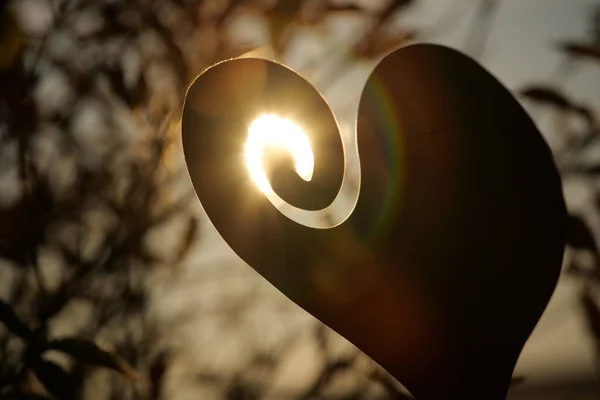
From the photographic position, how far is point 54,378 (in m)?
0.70

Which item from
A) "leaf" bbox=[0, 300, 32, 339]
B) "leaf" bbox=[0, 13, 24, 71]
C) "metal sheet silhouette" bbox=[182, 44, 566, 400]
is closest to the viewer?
"metal sheet silhouette" bbox=[182, 44, 566, 400]

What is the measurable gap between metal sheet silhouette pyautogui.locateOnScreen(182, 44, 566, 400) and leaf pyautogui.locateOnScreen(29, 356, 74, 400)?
0.99 ft

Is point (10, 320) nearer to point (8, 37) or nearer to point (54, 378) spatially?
point (54, 378)

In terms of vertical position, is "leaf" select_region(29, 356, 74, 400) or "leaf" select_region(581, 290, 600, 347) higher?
"leaf" select_region(581, 290, 600, 347)

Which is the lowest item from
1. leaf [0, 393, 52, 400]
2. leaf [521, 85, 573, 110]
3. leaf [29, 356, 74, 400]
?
leaf [0, 393, 52, 400]

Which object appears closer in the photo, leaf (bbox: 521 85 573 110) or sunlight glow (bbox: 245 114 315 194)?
sunlight glow (bbox: 245 114 315 194)

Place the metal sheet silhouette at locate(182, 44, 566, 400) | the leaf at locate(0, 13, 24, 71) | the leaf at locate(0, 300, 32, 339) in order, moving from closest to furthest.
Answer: the metal sheet silhouette at locate(182, 44, 566, 400) < the leaf at locate(0, 300, 32, 339) < the leaf at locate(0, 13, 24, 71)

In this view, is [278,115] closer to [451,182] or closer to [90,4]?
A: [451,182]

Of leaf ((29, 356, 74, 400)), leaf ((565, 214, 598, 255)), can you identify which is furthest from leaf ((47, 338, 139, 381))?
leaf ((565, 214, 598, 255))

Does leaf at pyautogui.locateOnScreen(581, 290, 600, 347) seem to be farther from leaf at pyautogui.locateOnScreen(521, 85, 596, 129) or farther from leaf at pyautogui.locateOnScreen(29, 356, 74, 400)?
leaf at pyautogui.locateOnScreen(29, 356, 74, 400)

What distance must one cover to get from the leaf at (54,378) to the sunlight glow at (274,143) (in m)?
0.33

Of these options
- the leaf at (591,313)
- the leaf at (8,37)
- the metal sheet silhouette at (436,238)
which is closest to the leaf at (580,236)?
the leaf at (591,313)

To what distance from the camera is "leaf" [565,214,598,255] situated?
859 millimetres

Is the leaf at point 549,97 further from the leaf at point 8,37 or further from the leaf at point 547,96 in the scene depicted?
the leaf at point 8,37
